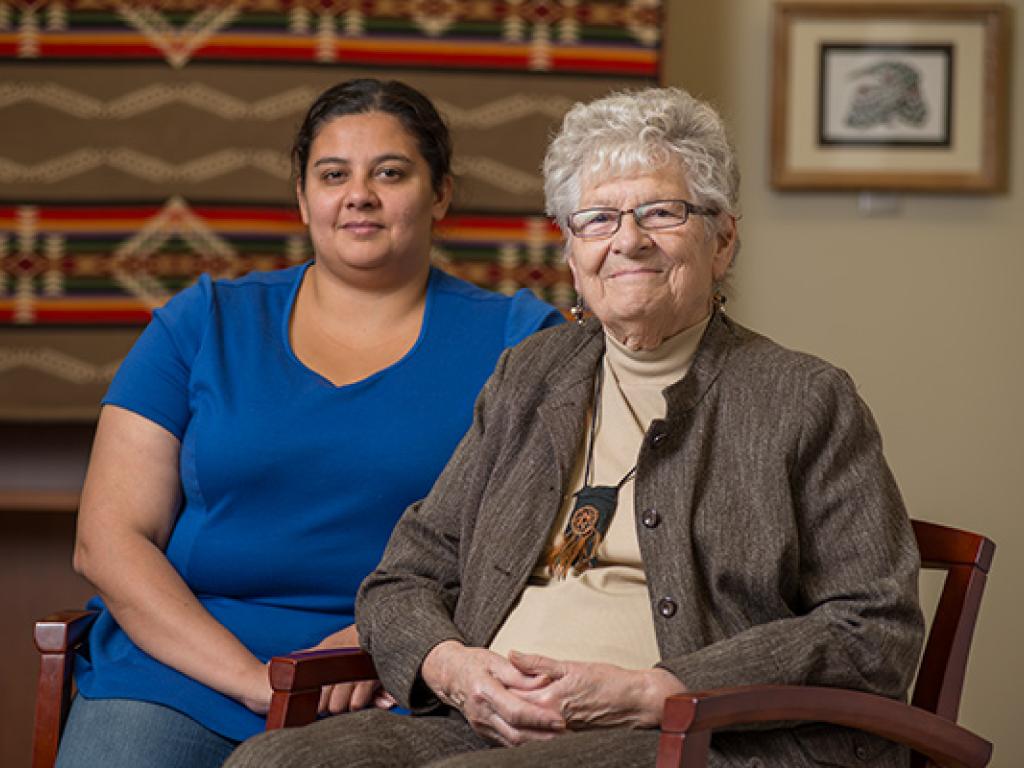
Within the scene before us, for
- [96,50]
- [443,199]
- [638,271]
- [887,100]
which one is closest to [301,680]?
[638,271]

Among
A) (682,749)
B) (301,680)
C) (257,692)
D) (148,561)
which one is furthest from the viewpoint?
(148,561)

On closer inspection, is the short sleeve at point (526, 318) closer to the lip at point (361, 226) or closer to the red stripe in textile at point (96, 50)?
the lip at point (361, 226)

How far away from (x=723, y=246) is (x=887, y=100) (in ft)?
5.07

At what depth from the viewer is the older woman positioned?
166cm

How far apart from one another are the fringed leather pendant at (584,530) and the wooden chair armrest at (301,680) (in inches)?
12.8

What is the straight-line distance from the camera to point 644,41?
3154mm

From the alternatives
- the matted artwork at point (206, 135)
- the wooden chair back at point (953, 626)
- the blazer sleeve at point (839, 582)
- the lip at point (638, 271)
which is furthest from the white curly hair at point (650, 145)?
the matted artwork at point (206, 135)

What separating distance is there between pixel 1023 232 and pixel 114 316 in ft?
7.22

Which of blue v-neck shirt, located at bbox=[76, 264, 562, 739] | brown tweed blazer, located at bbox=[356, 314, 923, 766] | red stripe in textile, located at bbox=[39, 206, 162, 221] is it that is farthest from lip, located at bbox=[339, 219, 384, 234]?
red stripe in textile, located at bbox=[39, 206, 162, 221]

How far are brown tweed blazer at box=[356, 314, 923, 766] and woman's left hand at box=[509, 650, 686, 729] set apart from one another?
5 centimetres

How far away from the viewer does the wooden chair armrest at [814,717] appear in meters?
1.44

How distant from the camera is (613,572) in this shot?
5.88 ft

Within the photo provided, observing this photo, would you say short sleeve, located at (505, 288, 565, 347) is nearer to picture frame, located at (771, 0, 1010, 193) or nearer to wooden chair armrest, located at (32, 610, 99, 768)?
wooden chair armrest, located at (32, 610, 99, 768)

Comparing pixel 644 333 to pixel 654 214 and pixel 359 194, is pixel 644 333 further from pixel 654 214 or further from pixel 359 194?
pixel 359 194
